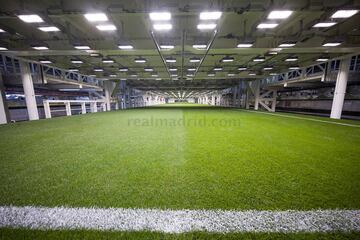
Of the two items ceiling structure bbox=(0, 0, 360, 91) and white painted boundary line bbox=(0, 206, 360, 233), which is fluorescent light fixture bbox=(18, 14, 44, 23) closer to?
ceiling structure bbox=(0, 0, 360, 91)

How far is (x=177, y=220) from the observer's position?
1.32 m

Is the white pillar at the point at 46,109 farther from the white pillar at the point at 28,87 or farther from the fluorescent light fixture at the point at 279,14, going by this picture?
the fluorescent light fixture at the point at 279,14

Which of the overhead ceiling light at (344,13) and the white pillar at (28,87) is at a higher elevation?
the overhead ceiling light at (344,13)

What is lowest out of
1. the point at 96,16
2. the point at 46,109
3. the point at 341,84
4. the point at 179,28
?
the point at 46,109

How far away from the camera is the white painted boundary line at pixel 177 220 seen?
124 centimetres

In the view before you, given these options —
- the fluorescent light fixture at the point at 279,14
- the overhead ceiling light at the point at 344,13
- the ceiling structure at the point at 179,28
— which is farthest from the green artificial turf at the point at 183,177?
the overhead ceiling light at the point at 344,13

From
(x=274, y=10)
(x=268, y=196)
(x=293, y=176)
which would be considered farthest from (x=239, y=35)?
(x=268, y=196)

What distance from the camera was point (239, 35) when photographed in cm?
786

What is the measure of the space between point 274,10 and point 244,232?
655cm

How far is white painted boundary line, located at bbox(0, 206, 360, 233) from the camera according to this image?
1236mm

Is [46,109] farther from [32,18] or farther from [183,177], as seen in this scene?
[183,177]

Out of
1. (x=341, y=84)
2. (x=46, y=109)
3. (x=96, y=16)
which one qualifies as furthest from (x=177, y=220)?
(x=46, y=109)

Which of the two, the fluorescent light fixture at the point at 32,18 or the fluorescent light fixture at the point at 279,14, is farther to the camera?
the fluorescent light fixture at the point at 32,18

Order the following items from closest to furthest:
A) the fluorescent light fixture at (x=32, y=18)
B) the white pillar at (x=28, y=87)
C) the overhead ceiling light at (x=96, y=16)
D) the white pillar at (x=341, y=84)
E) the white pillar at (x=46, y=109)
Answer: the fluorescent light fixture at (x=32, y=18) → the overhead ceiling light at (x=96, y=16) → the white pillar at (x=341, y=84) → the white pillar at (x=28, y=87) → the white pillar at (x=46, y=109)
